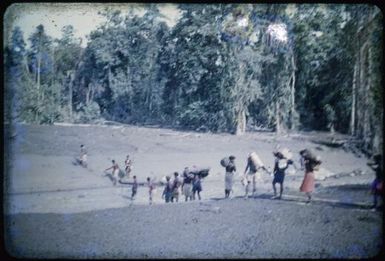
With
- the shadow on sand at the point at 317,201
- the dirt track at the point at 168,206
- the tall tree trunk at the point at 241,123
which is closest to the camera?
the dirt track at the point at 168,206

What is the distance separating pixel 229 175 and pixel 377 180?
4.48 feet

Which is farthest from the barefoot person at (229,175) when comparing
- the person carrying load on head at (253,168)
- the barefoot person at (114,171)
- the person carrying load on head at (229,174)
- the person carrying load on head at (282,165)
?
the barefoot person at (114,171)

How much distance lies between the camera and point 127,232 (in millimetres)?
3879

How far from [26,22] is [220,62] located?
5.87ft

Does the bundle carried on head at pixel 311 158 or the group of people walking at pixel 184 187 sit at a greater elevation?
the bundle carried on head at pixel 311 158

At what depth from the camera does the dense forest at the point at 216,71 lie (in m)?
3.87

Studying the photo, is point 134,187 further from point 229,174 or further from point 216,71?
point 216,71

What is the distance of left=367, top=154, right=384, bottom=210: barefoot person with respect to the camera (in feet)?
12.9

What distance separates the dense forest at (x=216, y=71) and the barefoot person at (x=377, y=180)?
12 centimetres

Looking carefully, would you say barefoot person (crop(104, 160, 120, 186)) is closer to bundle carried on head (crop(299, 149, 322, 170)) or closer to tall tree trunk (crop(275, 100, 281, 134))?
tall tree trunk (crop(275, 100, 281, 134))

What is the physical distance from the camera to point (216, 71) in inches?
160

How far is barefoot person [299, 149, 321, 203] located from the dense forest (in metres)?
0.25

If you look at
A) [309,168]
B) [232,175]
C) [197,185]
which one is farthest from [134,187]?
[309,168]

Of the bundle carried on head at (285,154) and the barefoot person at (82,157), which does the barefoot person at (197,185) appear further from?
the barefoot person at (82,157)
